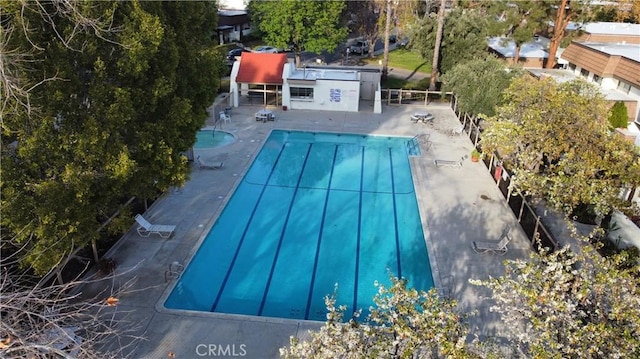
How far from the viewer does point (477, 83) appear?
22.2 metres

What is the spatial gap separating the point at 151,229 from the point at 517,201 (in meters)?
12.6

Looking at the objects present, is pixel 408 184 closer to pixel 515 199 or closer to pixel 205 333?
pixel 515 199

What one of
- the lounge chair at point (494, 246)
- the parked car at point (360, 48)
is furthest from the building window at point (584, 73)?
the parked car at point (360, 48)

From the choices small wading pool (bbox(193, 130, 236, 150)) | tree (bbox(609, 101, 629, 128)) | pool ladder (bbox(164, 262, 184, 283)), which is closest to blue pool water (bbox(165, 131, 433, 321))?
pool ladder (bbox(164, 262, 184, 283))

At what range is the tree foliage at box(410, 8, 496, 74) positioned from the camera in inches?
1158

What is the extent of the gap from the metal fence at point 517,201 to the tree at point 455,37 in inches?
275

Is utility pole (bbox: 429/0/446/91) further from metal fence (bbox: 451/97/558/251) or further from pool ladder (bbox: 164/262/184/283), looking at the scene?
pool ladder (bbox: 164/262/184/283)

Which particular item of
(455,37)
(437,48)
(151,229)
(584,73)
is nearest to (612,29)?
(584,73)

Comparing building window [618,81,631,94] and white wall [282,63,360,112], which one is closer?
building window [618,81,631,94]

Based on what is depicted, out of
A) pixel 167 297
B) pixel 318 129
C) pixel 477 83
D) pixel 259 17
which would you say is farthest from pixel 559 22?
pixel 167 297

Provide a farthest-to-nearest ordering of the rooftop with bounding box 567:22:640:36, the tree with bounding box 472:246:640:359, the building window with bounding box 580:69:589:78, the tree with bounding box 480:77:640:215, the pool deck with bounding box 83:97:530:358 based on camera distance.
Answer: the rooftop with bounding box 567:22:640:36, the building window with bounding box 580:69:589:78, the tree with bounding box 480:77:640:215, the pool deck with bounding box 83:97:530:358, the tree with bounding box 472:246:640:359

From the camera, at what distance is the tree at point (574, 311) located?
5.81 meters

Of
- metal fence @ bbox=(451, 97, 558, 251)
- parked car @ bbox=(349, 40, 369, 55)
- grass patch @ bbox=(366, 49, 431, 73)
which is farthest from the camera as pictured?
parked car @ bbox=(349, 40, 369, 55)

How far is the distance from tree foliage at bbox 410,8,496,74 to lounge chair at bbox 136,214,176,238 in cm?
2192
